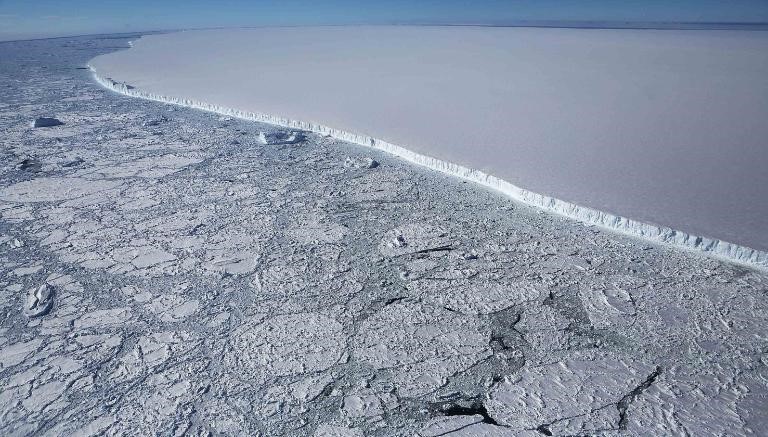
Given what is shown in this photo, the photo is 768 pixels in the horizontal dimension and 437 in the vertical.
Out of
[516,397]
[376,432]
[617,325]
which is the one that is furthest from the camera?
[617,325]

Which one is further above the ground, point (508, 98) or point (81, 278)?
point (508, 98)

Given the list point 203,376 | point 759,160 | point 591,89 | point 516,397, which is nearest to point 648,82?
point 591,89

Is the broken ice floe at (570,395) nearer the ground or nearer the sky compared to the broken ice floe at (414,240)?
nearer the ground

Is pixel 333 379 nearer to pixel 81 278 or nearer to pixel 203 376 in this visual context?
pixel 203 376

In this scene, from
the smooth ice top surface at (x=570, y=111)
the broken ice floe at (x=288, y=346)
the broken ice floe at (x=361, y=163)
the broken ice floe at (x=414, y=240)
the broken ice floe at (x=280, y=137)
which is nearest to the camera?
the broken ice floe at (x=288, y=346)

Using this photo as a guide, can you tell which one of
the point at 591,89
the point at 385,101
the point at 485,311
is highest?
the point at 591,89

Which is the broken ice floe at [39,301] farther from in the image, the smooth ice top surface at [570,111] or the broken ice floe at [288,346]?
the smooth ice top surface at [570,111]

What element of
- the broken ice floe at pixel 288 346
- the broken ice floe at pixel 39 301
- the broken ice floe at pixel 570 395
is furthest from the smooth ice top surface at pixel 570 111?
the broken ice floe at pixel 39 301
